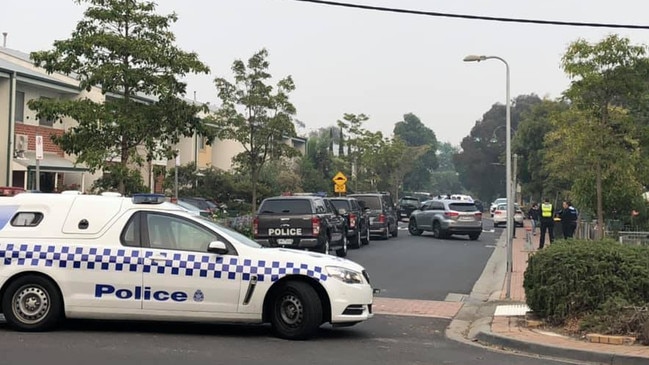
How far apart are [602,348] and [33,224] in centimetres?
678

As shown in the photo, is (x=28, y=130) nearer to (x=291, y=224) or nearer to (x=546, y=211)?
(x=291, y=224)

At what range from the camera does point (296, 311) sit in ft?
28.5

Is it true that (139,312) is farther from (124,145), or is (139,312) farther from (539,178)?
(539,178)

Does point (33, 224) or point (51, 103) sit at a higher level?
point (51, 103)

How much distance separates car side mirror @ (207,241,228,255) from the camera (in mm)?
8656

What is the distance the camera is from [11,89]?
2625 centimetres

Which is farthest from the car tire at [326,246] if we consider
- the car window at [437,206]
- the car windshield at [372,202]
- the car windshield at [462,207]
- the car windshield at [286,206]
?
the car window at [437,206]

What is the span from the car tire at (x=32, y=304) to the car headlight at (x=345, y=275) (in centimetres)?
320

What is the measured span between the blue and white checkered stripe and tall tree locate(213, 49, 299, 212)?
1878 cm

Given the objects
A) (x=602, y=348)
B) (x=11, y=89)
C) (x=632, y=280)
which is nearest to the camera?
(x=602, y=348)

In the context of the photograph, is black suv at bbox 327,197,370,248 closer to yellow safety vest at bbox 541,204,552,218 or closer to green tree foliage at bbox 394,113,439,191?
yellow safety vest at bbox 541,204,552,218

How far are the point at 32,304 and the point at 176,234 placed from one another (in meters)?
1.85

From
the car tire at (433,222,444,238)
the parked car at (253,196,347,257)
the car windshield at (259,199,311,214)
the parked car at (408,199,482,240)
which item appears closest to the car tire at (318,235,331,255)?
the parked car at (253,196,347,257)

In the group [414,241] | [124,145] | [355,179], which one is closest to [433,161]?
[355,179]
